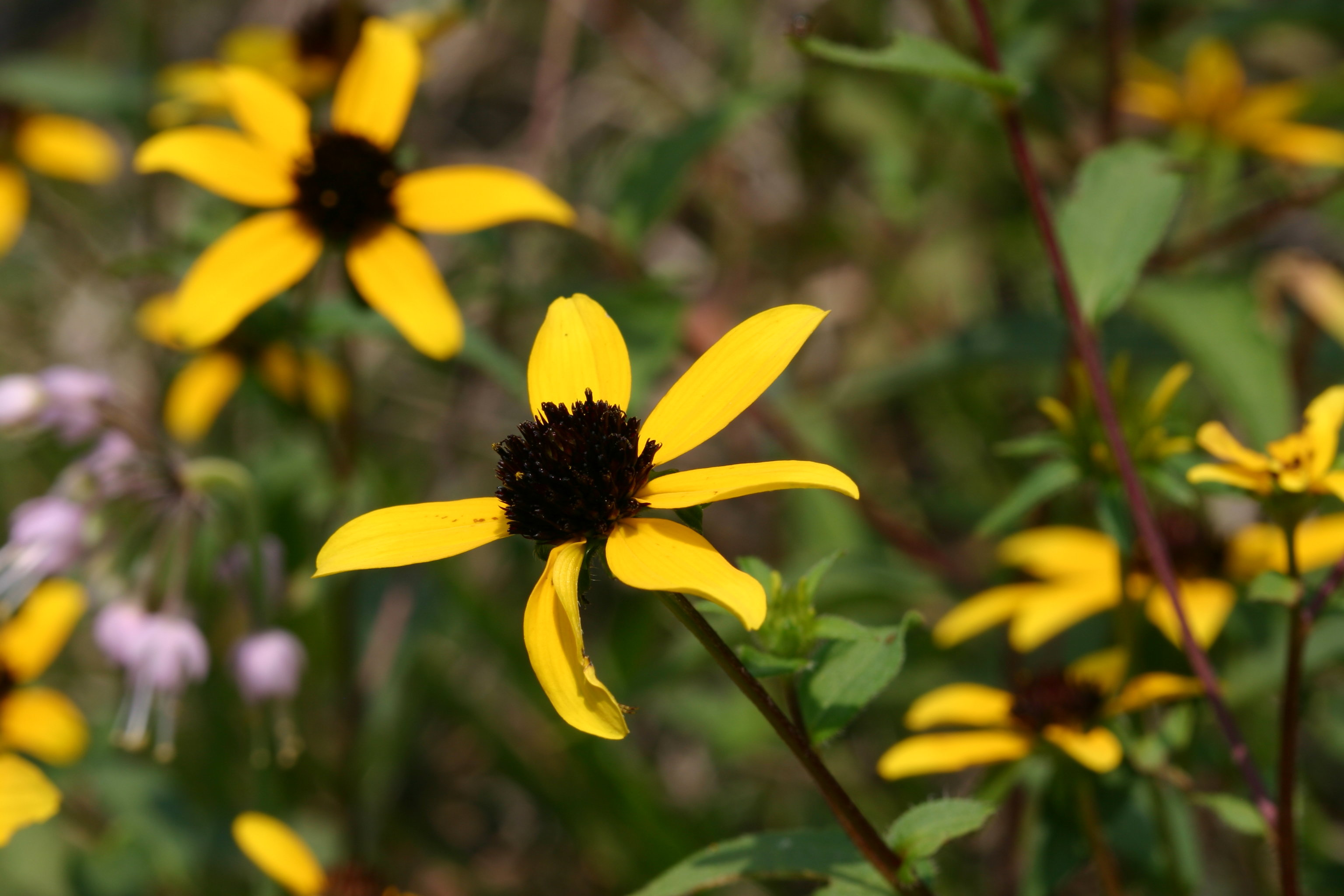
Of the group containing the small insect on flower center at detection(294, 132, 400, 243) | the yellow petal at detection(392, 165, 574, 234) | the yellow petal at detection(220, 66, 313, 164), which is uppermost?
the yellow petal at detection(220, 66, 313, 164)

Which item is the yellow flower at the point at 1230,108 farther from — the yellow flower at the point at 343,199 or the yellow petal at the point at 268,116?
the yellow petal at the point at 268,116

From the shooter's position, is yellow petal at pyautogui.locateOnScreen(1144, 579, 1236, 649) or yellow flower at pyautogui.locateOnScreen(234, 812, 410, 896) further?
yellow petal at pyautogui.locateOnScreen(1144, 579, 1236, 649)

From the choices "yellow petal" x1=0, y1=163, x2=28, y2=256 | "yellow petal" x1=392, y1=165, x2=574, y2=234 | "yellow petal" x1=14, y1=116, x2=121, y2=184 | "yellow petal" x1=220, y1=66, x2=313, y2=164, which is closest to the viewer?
"yellow petal" x1=392, y1=165, x2=574, y2=234

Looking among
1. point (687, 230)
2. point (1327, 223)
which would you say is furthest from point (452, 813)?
point (1327, 223)

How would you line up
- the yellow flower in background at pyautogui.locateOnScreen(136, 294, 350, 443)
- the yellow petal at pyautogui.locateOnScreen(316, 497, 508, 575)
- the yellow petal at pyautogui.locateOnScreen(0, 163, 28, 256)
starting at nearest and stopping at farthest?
the yellow petal at pyautogui.locateOnScreen(316, 497, 508, 575), the yellow flower in background at pyautogui.locateOnScreen(136, 294, 350, 443), the yellow petal at pyautogui.locateOnScreen(0, 163, 28, 256)

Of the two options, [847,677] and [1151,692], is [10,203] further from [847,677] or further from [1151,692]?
[1151,692]

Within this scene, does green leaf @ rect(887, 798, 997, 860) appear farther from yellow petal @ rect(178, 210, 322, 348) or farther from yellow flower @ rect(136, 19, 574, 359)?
yellow petal @ rect(178, 210, 322, 348)

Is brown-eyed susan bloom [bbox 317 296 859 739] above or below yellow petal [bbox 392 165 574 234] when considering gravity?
below

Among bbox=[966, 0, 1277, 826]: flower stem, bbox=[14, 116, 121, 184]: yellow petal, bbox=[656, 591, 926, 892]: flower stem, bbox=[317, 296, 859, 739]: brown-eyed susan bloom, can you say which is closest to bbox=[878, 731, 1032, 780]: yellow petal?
bbox=[966, 0, 1277, 826]: flower stem
